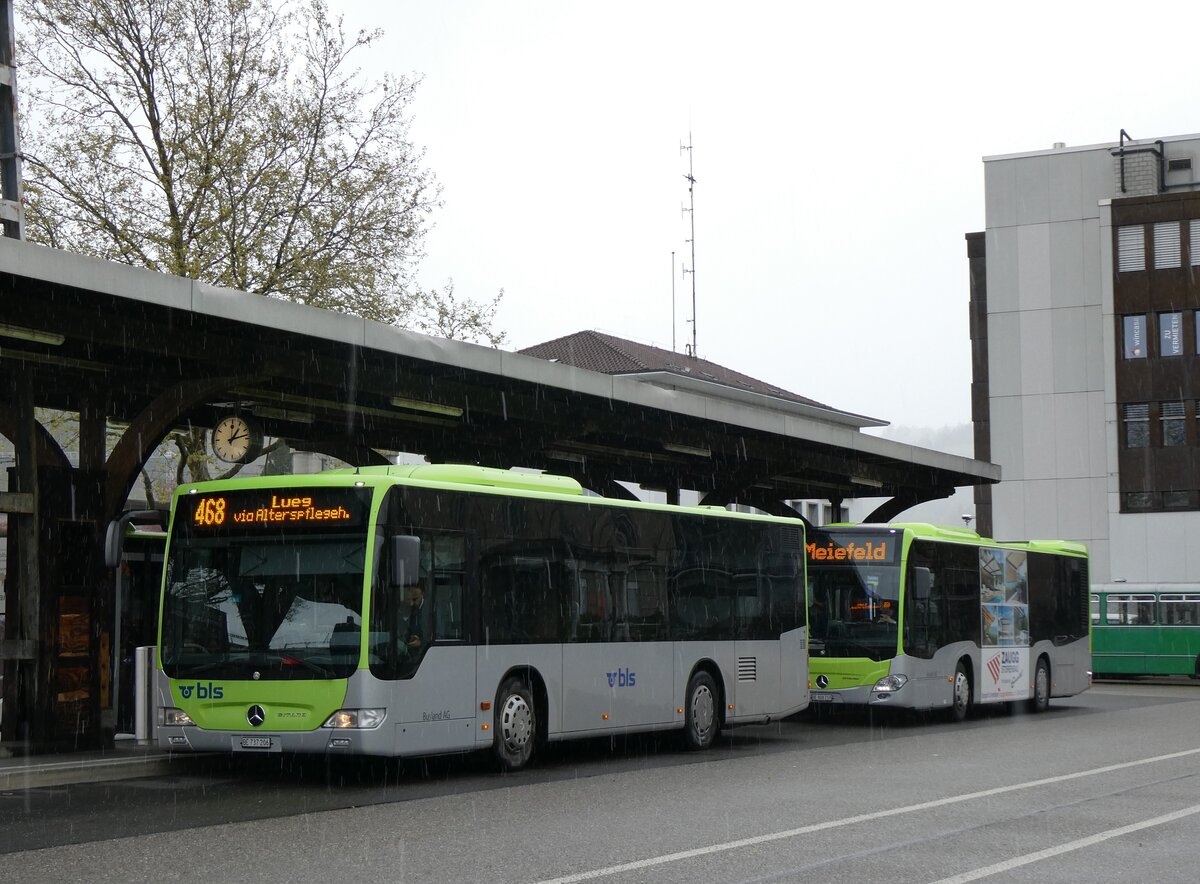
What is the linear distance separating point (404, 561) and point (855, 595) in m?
10.9

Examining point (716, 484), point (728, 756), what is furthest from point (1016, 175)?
point (728, 756)

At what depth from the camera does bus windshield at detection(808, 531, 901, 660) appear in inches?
909

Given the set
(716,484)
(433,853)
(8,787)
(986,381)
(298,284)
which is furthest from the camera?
(986,381)

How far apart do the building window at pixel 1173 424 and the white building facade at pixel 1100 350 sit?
1.5 inches

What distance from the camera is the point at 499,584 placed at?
15.5 m

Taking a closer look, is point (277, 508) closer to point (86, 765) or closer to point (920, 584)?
point (86, 765)

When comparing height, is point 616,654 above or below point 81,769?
above

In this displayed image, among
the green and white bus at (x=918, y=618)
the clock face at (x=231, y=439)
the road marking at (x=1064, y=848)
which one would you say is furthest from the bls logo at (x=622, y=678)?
the green and white bus at (x=918, y=618)

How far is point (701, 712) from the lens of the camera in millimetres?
18609

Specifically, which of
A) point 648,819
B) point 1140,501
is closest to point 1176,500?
point 1140,501

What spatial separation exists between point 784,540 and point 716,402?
316 centimetres

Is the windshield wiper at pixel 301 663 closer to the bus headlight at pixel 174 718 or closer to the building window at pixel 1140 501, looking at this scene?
the bus headlight at pixel 174 718

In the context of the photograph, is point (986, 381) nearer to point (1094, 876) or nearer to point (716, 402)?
point (716, 402)

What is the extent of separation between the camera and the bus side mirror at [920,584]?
2348 centimetres
